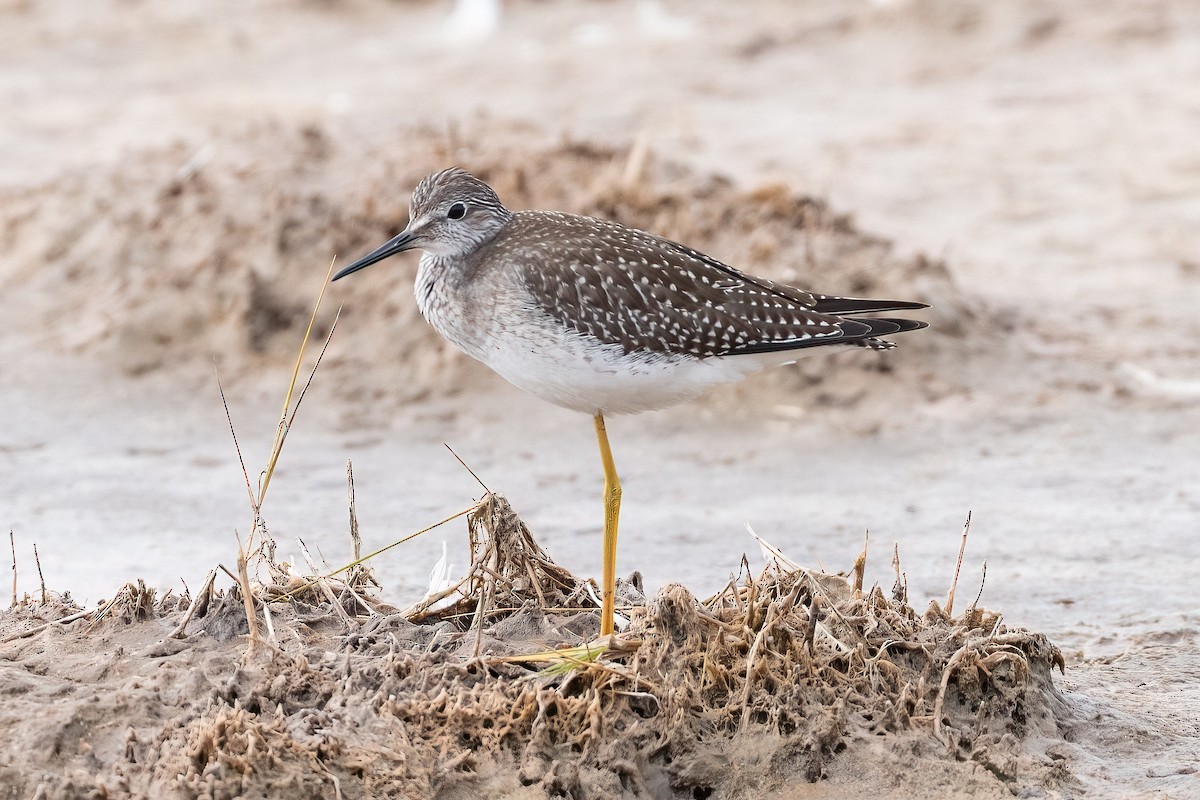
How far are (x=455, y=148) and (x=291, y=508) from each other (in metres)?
4.22

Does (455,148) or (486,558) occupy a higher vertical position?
(455,148)

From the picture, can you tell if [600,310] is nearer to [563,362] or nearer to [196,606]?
[563,362]

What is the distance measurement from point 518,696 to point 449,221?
224cm

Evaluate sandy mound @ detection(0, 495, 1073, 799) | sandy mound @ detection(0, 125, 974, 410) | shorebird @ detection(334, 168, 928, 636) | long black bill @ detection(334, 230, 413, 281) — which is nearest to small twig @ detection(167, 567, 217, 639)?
sandy mound @ detection(0, 495, 1073, 799)

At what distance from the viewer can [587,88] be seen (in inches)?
664

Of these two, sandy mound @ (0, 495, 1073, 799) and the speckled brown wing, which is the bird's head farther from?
sandy mound @ (0, 495, 1073, 799)

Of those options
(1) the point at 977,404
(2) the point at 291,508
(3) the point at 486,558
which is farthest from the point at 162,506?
(1) the point at 977,404

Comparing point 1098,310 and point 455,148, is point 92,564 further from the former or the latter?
point 1098,310

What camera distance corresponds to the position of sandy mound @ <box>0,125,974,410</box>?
33.9ft

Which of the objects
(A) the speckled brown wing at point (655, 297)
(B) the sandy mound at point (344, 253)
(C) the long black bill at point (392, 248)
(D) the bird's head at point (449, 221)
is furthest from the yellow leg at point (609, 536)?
(B) the sandy mound at point (344, 253)

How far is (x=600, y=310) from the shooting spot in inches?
239

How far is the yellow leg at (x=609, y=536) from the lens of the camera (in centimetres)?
566

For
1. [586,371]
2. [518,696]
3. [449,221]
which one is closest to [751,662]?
[518,696]

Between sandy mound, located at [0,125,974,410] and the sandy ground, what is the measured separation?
0.03m
